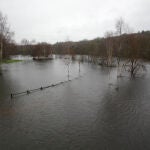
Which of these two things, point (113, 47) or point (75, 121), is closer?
point (75, 121)

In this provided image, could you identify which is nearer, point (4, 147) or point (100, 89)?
point (4, 147)

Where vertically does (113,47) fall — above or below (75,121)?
above

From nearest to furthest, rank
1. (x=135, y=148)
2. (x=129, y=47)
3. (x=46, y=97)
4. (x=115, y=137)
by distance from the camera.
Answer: (x=135, y=148) < (x=115, y=137) < (x=46, y=97) < (x=129, y=47)

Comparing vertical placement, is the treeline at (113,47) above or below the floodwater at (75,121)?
above

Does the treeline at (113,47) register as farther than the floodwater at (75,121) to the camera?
Yes

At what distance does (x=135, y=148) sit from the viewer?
8617 millimetres

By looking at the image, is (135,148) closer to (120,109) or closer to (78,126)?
(78,126)

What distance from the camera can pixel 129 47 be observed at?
30.1 m

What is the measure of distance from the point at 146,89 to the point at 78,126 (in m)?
12.9

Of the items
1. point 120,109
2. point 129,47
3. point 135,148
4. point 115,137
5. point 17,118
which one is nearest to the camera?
point 135,148

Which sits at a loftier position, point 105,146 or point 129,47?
point 129,47

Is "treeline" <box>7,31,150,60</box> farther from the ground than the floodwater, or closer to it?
farther from the ground

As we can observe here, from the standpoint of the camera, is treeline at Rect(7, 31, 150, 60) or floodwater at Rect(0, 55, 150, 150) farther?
treeline at Rect(7, 31, 150, 60)

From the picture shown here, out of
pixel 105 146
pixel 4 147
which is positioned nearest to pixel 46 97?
pixel 4 147
